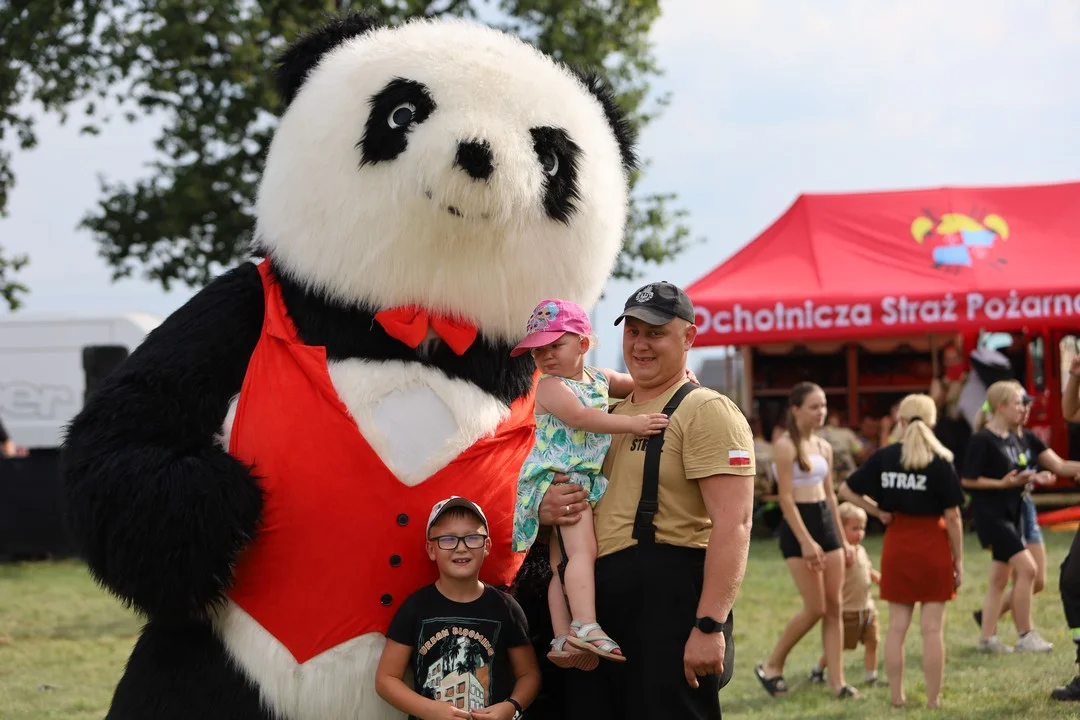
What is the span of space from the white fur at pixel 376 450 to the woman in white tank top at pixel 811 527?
3.40 meters

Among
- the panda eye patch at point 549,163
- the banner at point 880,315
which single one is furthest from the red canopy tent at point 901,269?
the panda eye patch at point 549,163

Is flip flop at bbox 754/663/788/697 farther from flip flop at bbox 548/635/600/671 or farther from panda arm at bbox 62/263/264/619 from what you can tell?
panda arm at bbox 62/263/264/619

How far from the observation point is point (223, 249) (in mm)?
15922

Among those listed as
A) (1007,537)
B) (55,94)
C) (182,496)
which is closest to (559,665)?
(182,496)

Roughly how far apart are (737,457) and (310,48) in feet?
5.34

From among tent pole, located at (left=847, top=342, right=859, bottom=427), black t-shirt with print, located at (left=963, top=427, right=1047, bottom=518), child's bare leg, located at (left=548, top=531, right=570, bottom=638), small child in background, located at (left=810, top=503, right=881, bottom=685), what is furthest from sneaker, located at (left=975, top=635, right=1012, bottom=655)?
tent pole, located at (left=847, top=342, right=859, bottom=427)

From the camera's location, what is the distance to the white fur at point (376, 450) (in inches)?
123

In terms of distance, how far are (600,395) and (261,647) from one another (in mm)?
1013

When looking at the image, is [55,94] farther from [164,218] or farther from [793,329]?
[793,329]

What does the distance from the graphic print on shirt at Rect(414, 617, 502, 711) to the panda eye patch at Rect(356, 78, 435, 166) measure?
1.14 m

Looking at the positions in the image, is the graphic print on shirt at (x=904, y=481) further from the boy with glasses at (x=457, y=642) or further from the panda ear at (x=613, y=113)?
the boy with glasses at (x=457, y=642)

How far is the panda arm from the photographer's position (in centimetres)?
306

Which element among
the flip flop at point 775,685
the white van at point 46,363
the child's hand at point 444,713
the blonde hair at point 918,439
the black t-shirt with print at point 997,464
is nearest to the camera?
the child's hand at point 444,713

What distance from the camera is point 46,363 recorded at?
53.2 ft
